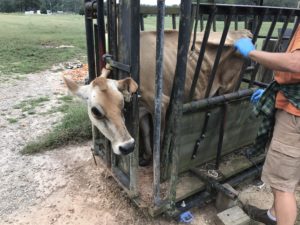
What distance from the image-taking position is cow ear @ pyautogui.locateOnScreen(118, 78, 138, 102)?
2399 mm

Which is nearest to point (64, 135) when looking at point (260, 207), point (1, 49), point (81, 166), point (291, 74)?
point (81, 166)

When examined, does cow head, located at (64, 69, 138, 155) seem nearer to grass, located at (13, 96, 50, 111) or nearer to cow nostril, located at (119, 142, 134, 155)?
cow nostril, located at (119, 142, 134, 155)

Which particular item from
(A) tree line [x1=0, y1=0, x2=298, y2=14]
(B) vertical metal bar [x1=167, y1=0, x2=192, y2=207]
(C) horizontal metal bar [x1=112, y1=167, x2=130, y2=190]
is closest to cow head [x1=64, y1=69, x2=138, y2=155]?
(B) vertical metal bar [x1=167, y1=0, x2=192, y2=207]

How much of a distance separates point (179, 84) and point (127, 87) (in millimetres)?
399

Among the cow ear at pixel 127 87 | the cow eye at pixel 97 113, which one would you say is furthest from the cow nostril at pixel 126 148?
the cow ear at pixel 127 87

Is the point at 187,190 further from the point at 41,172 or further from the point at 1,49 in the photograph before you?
the point at 1,49

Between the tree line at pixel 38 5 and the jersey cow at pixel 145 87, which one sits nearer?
the jersey cow at pixel 145 87

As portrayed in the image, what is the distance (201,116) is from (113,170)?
3.36ft

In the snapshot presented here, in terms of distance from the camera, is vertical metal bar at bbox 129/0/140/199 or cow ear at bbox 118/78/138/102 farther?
cow ear at bbox 118/78/138/102

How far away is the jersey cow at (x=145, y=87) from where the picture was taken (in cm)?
238

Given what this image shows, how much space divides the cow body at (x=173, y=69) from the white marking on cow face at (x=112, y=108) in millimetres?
527

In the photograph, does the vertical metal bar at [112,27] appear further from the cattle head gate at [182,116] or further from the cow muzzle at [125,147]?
the cow muzzle at [125,147]

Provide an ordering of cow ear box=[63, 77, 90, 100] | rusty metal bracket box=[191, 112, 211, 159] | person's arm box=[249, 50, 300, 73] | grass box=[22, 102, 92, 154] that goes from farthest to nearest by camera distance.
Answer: grass box=[22, 102, 92, 154]
rusty metal bracket box=[191, 112, 211, 159]
cow ear box=[63, 77, 90, 100]
person's arm box=[249, 50, 300, 73]

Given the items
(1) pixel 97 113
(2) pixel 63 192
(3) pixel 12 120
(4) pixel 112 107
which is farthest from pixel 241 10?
(3) pixel 12 120
